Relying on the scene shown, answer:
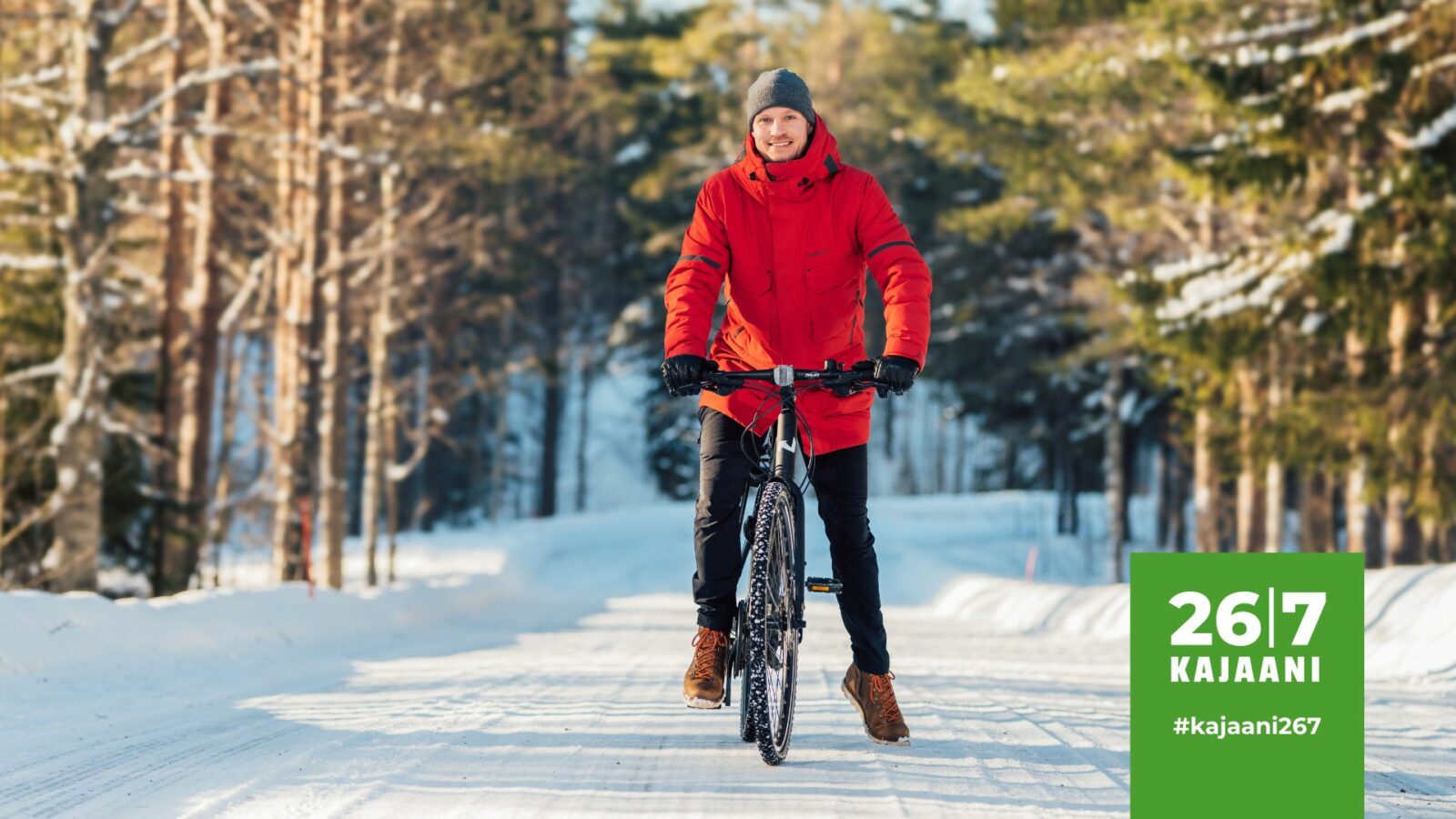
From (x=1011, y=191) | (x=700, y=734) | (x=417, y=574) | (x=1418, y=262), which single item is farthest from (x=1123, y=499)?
(x=700, y=734)

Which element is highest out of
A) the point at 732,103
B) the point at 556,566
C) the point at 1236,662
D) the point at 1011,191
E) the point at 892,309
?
the point at 732,103

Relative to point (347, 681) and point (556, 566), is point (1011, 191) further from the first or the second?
point (347, 681)

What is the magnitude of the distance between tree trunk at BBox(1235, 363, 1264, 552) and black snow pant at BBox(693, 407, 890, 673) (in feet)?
44.1

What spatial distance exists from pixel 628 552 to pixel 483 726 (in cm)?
3261

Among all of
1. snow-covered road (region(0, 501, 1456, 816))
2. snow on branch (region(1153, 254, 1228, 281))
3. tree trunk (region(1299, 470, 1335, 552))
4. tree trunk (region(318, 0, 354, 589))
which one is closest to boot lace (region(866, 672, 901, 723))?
snow-covered road (region(0, 501, 1456, 816))

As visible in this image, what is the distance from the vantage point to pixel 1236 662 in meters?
4.31

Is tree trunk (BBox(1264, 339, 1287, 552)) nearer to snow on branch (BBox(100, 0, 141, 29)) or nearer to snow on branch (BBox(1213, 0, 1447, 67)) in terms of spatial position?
snow on branch (BBox(1213, 0, 1447, 67))

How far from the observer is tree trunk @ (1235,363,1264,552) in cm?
2000

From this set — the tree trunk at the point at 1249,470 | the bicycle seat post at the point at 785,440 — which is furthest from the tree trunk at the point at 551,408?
the bicycle seat post at the point at 785,440

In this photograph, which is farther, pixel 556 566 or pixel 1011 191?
pixel 556 566

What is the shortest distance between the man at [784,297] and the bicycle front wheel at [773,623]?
0.84 feet

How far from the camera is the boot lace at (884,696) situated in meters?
5.80

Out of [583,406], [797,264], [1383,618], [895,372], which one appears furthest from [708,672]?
[583,406]

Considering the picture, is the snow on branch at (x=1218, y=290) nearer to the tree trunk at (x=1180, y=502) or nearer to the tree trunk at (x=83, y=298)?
the tree trunk at (x=83, y=298)
